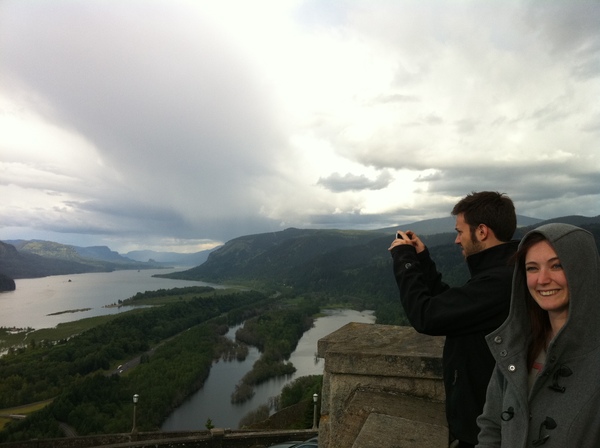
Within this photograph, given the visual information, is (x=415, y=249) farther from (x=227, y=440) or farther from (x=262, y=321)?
(x=262, y=321)

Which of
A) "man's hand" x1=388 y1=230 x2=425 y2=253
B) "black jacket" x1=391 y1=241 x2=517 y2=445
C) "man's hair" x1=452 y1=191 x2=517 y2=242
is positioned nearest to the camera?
"black jacket" x1=391 y1=241 x2=517 y2=445

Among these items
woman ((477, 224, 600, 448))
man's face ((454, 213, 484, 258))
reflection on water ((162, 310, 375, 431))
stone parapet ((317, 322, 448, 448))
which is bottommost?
reflection on water ((162, 310, 375, 431))

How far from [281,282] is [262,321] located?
95.1 m

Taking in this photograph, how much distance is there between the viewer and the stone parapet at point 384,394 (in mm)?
1987

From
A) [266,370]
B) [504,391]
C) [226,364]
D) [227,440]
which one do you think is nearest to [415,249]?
[504,391]

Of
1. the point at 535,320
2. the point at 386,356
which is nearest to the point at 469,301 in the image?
the point at 535,320

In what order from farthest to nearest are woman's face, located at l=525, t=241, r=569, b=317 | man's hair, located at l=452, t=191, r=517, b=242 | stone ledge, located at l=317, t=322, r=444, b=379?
stone ledge, located at l=317, t=322, r=444, b=379, man's hair, located at l=452, t=191, r=517, b=242, woman's face, located at l=525, t=241, r=569, b=317

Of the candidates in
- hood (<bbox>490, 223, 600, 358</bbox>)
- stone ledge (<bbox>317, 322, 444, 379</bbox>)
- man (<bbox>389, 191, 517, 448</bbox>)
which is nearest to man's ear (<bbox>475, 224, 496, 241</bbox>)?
man (<bbox>389, 191, 517, 448</bbox>)

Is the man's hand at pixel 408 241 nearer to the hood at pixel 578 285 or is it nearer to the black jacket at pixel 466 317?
the black jacket at pixel 466 317

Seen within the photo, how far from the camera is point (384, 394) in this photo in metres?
2.48

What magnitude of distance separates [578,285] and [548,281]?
0.09 meters

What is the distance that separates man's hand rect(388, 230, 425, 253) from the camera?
6.79 feet

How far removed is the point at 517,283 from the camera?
4.63 ft

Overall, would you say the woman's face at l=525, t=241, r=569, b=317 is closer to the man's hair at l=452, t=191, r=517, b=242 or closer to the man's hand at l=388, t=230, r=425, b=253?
the man's hair at l=452, t=191, r=517, b=242
